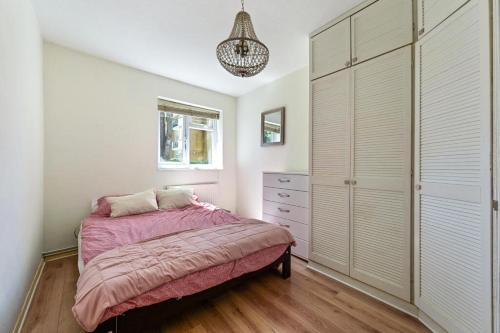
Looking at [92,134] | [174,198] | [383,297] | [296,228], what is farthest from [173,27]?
[383,297]

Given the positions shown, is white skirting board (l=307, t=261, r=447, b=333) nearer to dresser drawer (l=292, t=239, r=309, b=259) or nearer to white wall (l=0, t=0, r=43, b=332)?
dresser drawer (l=292, t=239, r=309, b=259)

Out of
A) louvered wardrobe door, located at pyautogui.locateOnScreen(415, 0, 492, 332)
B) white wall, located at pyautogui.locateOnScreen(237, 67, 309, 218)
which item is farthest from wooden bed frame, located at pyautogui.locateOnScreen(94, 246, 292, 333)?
white wall, located at pyautogui.locateOnScreen(237, 67, 309, 218)

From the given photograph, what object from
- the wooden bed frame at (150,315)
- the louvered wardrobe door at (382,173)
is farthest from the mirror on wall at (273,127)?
the wooden bed frame at (150,315)

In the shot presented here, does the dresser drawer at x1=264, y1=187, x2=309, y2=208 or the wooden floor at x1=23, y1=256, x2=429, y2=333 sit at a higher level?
the dresser drawer at x1=264, y1=187, x2=309, y2=208


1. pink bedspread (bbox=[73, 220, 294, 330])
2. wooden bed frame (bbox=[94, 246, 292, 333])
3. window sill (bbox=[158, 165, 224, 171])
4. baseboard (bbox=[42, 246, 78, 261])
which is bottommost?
baseboard (bbox=[42, 246, 78, 261])

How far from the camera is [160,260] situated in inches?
53.0

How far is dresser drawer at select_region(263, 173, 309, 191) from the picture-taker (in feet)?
8.02

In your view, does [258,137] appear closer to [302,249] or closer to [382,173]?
[302,249]

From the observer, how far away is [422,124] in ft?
4.81

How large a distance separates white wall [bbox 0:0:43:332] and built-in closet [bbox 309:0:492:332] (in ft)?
7.47

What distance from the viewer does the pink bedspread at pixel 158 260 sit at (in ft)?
3.46

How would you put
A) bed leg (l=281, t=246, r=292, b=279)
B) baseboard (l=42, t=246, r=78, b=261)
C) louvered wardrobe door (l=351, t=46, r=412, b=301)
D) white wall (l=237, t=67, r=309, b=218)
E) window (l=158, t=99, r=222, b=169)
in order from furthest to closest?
1. window (l=158, t=99, r=222, b=169)
2. white wall (l=237, t=67, r=309, b=218)
3. baseboard (l=42, t=246, r=78, b=261)
4. bed leg (l=281, t=246, r=292, b=279)
5. louvered wardrobe door (l=351, t=46, r=412, b=301)

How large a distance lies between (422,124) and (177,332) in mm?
2160

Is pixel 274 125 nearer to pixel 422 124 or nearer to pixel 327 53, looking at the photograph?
pixel 327 53
